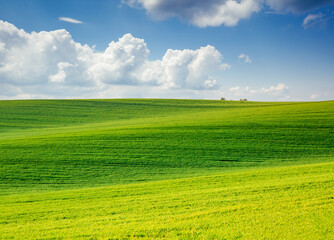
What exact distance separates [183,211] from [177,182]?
471cm

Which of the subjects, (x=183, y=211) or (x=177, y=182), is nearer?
(x=183, y=211)

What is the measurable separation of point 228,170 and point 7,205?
12617 mm

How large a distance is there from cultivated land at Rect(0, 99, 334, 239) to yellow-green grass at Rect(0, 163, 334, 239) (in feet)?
0.12

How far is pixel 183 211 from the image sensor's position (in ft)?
28.5

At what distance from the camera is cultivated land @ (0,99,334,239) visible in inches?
295

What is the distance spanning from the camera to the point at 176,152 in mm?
20250

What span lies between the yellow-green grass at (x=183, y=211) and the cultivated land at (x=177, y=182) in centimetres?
4

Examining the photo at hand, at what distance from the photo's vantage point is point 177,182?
13398 mm

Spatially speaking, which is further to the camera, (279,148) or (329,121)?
(329,121)

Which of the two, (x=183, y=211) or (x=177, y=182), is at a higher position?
(x=183, y=211)

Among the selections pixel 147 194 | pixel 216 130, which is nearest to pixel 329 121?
pixel 216 130

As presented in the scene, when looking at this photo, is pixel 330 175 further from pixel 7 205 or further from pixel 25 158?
pixel 25 158

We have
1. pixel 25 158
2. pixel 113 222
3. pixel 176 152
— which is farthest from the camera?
pixel 176 152

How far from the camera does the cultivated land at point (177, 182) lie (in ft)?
24.6
